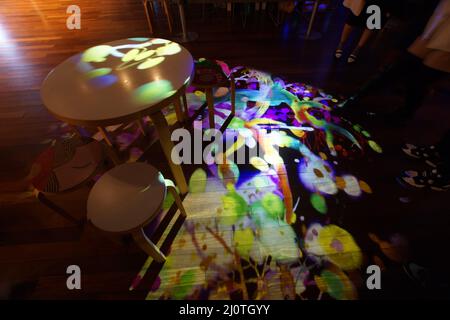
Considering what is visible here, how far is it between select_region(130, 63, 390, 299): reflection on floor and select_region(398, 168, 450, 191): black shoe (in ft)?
0.90

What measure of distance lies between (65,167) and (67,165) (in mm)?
15

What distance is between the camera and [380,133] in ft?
6.40

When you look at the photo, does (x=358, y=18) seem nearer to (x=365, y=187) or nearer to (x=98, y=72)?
(x=365, y=187)

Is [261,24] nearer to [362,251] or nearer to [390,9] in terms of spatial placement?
[390,9]

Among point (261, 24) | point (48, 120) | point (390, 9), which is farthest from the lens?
point (261, 24)

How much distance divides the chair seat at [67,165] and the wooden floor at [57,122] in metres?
0.45

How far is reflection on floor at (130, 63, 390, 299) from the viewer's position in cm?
123

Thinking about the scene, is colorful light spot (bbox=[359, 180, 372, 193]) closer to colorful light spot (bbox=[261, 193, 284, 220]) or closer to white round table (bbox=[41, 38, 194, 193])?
colorful light spot (bbox=[261, 193, 284, 220])

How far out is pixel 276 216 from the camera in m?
1.47

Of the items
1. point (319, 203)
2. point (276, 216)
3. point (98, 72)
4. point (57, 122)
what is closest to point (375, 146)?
point (319, 203)

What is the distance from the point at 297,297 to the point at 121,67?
63.1 inches

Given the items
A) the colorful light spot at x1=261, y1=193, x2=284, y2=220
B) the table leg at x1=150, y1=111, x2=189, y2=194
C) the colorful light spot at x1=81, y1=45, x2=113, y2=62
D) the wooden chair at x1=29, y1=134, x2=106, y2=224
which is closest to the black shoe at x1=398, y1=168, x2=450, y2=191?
the colorful light spot at x1=261, y1=193, x2=284, y2=220
